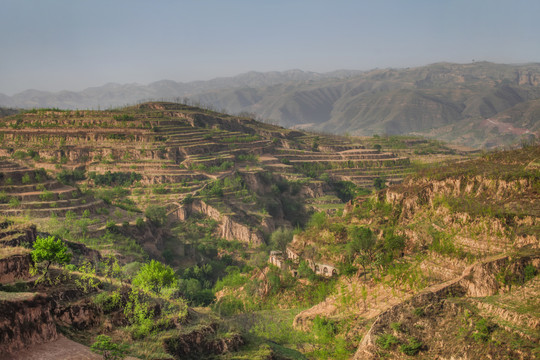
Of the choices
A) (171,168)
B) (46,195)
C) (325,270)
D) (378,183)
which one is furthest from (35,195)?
(378,183)

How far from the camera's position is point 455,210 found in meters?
28.0

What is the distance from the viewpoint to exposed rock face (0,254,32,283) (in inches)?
719

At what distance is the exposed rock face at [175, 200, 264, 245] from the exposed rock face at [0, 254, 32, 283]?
38134 millimetres

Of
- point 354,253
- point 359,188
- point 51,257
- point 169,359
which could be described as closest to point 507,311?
point 354,253

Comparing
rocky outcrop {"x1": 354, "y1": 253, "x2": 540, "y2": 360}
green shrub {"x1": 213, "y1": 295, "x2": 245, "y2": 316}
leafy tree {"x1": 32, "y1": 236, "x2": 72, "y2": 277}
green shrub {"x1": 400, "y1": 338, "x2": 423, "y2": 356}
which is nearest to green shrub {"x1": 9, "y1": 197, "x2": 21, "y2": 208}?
green shrub {"x1": 213, "y1": 295, "x2": 245, "y2": 316}

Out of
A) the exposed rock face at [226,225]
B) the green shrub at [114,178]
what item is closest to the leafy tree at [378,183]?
the exposed rock face at [226,225]

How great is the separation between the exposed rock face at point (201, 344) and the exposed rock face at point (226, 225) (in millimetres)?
34244

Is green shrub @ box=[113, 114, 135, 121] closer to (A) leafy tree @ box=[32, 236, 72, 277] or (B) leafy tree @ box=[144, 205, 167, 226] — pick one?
(B) leafy tree @ box=[144, 205, 167, 226]

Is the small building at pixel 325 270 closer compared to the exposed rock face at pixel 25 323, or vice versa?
the exposed rock face at pixel 25 323

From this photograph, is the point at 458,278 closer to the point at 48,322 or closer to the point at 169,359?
the point at 169,359

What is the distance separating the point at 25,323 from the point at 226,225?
4210cm

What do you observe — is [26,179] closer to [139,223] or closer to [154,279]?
[139,223]

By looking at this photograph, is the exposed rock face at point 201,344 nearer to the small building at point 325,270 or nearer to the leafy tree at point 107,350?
the leafy tree at point 107,350

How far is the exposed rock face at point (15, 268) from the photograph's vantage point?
59.9 feet
